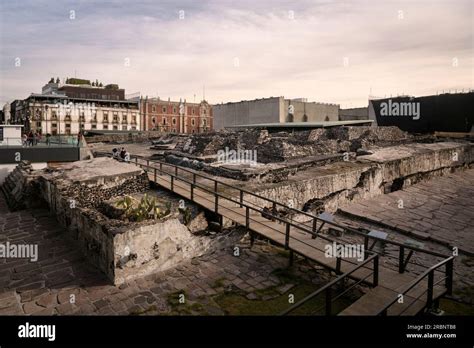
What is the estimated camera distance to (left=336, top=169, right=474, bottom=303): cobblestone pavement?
8047mm

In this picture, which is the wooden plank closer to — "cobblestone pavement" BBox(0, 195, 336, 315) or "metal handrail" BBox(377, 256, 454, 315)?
"metal handrail" BBox(377, 256, 454, 315)

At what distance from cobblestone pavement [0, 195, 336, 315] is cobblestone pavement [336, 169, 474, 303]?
3515 millimetres

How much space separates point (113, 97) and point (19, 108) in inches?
677

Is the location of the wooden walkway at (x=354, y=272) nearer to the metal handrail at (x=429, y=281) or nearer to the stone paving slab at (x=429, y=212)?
the metal handrail at (x=429, y=281)

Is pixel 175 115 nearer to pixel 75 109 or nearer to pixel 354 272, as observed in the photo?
pixel 75 109

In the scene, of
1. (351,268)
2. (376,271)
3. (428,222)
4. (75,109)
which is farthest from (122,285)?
(75,109)

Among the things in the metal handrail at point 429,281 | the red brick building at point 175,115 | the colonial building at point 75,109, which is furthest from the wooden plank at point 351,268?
the red brick building at point 175,115

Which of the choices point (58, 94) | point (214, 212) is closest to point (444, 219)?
point (214, 212)

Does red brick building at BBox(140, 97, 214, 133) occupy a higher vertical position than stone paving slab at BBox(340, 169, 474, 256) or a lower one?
higher

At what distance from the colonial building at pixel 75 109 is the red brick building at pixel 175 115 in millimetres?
2125

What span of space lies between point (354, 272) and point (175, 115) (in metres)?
71.3

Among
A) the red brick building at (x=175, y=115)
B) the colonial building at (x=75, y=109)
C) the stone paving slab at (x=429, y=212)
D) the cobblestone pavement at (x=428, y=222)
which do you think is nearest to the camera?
the cobblestone pavement at (x=428, y=222)

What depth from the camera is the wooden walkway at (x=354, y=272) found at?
5.19 metres

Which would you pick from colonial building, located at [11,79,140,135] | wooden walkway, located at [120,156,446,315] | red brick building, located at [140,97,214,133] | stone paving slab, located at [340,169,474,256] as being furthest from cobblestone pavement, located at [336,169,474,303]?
red brick building, located at [140,97,214,133]
